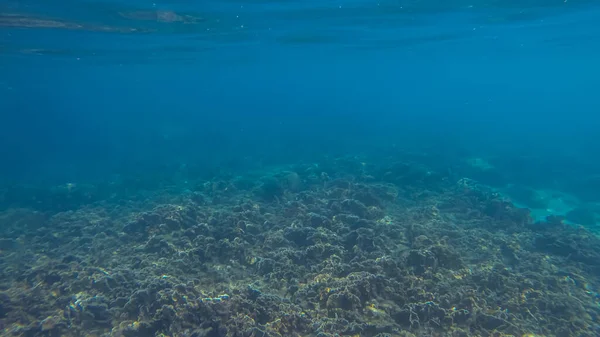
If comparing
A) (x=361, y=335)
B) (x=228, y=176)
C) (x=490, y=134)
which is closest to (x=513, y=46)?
(x=490, y=134)

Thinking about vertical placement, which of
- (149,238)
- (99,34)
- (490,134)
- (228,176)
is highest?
(99,34)

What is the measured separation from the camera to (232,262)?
885cm

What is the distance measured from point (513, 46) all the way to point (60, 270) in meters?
42.3

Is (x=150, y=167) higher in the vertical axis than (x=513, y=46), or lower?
lower

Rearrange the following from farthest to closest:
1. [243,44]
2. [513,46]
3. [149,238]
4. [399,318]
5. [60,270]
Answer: [513,46] → [243,44] → [149,238] → [60,270] → [399,318]

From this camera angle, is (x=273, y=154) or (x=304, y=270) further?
(x=273, y=154)

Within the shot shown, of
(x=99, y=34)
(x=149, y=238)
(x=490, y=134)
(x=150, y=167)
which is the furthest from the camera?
(x=490, y=134)

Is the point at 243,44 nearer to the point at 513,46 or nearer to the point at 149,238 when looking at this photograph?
the point at 149,238

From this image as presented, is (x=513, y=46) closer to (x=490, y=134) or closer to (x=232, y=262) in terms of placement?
(x=490, y=134)

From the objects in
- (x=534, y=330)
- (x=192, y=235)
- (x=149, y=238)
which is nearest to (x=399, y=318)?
(x=534, y=330)

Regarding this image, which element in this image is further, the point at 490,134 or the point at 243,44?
the point at 490,134

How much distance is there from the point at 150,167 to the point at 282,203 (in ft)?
57.1

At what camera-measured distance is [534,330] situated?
666 cm

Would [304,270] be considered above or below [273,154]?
above
